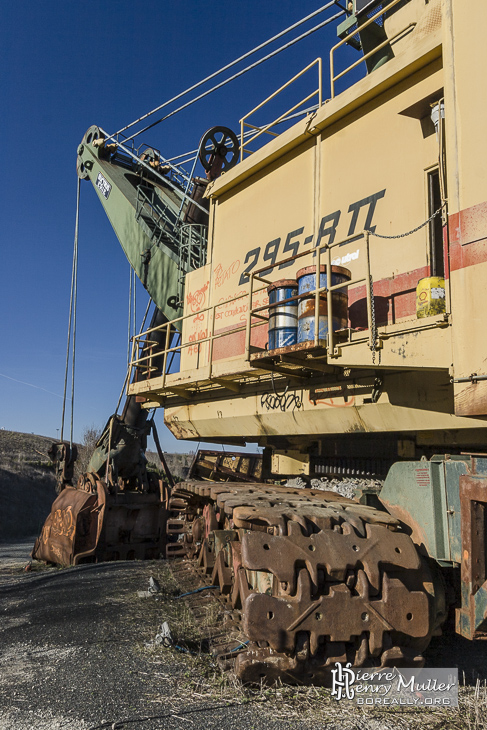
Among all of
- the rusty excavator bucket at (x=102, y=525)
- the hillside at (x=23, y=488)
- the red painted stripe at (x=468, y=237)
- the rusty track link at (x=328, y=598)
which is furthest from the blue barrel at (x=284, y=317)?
the hillside at (x=23, y=488)

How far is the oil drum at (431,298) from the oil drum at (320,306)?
0.93 metres

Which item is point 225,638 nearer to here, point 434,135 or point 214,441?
point 214,441

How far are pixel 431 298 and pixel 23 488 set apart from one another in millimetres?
27493

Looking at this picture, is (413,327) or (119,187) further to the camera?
(119,187)

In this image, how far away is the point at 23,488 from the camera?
27562 mm

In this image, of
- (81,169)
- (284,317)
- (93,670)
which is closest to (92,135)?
(81,169)

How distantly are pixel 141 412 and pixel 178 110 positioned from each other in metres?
6.91

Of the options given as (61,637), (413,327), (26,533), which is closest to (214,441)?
(61,637)

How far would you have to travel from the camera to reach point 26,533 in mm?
24344

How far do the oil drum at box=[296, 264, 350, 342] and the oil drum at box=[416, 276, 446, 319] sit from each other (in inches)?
36.4

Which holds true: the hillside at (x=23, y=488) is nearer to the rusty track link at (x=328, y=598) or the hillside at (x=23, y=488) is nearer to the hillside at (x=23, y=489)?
the hillside at (x=23, y=489)

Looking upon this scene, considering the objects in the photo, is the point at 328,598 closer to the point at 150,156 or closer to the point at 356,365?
the point at 356,365

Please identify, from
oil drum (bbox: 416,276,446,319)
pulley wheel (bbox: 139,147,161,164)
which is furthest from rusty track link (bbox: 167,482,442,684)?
pulley wheel (bbox: 139,147,161,164)

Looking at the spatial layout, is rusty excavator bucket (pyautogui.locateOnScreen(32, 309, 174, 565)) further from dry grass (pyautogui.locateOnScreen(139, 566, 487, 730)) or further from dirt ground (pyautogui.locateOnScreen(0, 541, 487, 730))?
dry grass (pyautogui.locateOnScreen(139, 566, 487, 730))
